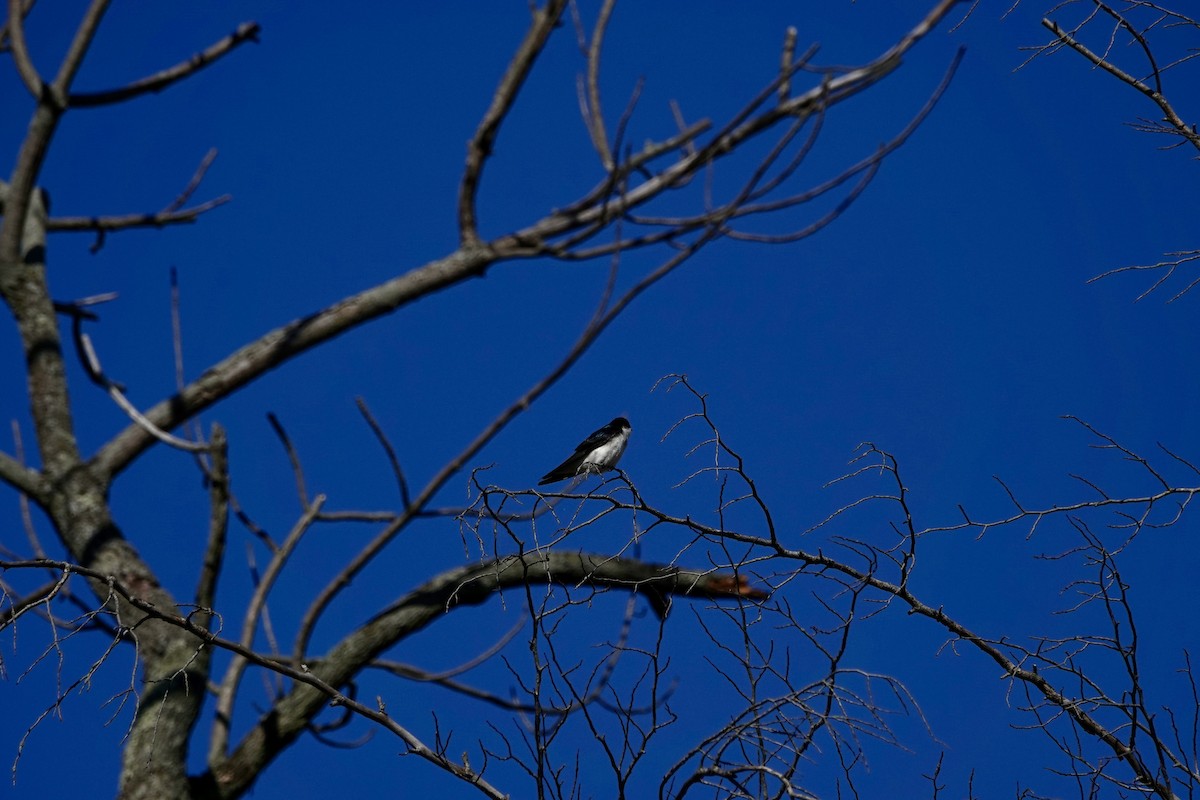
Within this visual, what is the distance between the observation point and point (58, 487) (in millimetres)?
6547

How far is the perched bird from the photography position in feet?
23.1

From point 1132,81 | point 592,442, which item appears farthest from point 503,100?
point 1132,81

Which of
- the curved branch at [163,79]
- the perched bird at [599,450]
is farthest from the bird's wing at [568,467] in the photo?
the curved branch at [163,79]

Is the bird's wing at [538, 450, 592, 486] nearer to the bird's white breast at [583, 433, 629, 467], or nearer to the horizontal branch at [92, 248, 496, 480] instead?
the bird's white breast at [583, 433, 629, 467]

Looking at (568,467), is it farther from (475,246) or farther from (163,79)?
(163,79)

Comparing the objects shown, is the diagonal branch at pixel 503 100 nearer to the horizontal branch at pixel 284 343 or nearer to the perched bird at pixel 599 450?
the horizontal branch at pixel 284 343

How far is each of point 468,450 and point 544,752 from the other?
11.4ft

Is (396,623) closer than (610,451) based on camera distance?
Yes

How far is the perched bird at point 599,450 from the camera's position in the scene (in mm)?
7043

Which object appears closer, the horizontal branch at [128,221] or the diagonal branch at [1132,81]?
the diagonal branch at [1132,81]

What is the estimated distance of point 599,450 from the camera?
23.6 feet

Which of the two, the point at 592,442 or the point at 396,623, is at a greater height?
the point at 592,442

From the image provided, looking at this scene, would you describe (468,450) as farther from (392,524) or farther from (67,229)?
(67,229)

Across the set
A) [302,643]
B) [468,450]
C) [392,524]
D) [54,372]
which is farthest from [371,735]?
[54,372]
